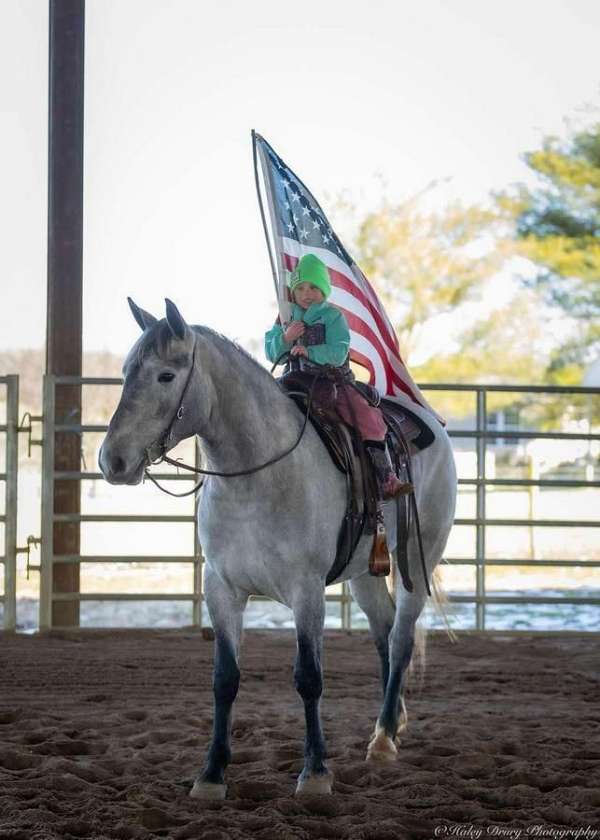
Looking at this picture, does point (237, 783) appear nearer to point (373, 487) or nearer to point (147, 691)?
point (373, 487)

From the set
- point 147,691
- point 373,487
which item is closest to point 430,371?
point 147,691

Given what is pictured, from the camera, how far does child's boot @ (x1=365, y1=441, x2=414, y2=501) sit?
4117mm

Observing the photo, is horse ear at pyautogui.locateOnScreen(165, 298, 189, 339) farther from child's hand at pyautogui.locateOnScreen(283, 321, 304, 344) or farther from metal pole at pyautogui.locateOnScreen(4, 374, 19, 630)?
metal pole at pyautogui.locateOnScreen(4, 374, 19, 630)

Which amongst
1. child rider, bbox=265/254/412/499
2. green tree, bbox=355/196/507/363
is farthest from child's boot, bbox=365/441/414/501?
green tree, bbox=355/196/507/363

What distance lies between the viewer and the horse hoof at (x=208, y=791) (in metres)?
3.61

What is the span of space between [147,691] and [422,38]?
61.6 ft

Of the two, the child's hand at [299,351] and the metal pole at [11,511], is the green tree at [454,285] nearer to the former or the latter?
the metal pole at [11,511]

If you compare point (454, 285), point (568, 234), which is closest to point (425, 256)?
point (454, 285)

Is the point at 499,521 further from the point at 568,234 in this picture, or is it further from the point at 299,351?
the point at 568,234

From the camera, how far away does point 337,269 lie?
533 centimetres

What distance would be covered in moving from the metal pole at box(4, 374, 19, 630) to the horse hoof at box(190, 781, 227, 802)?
159 inches

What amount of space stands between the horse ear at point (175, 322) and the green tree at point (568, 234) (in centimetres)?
1712
